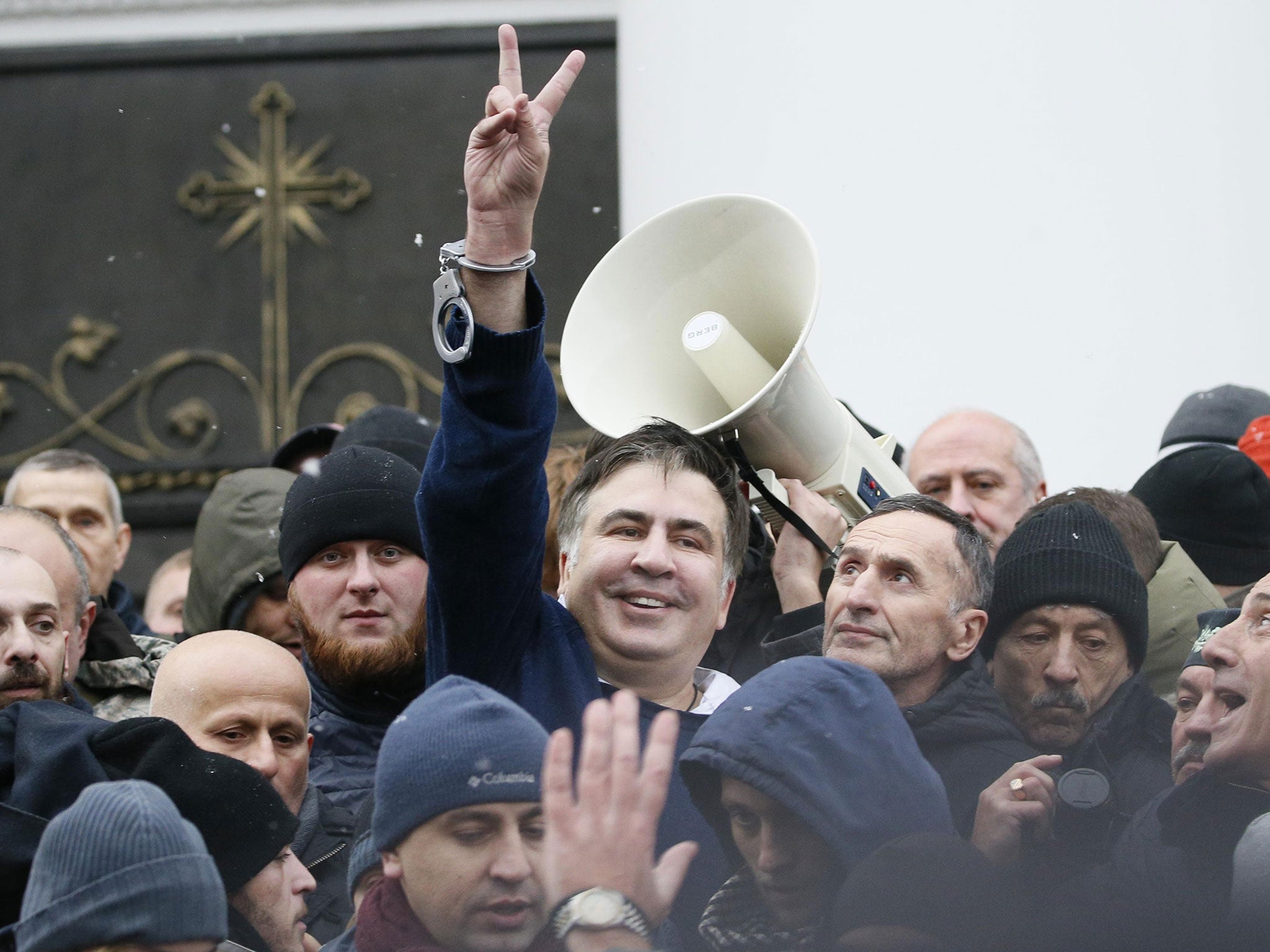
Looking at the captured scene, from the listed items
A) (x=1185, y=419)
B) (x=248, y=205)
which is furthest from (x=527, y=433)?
(x=248, y=205)

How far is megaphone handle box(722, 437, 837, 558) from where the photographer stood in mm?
2975

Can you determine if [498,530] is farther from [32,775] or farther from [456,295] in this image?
[32,775]

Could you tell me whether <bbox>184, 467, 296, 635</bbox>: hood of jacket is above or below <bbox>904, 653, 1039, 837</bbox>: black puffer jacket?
above

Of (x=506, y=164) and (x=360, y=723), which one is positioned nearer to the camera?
(x=506, y=164)

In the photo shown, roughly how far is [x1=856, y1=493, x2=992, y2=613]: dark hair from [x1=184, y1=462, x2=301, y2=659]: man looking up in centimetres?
120

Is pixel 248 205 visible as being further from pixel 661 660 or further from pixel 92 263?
pixel 661 660

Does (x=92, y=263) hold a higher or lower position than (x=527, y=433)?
higher

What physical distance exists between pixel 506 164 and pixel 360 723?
3.33ft

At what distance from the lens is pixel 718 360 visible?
3018mm

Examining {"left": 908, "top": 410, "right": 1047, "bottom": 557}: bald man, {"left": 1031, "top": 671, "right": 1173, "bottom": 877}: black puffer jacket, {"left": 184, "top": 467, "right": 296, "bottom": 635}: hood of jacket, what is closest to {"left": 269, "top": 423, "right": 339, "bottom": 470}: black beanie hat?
{"left": 184, "top": 467, "right": 296, "bottom": 635}: hood of jacket

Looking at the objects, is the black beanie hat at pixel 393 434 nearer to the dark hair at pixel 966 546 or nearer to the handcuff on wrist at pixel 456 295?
the dark hair at pixel 966 546

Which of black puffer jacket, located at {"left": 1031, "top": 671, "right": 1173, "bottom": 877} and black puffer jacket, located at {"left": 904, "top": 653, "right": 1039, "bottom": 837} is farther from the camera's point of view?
black puffer jacket, located at {"left": 904, "top": 653, "right": 1039, "bottom": 837}

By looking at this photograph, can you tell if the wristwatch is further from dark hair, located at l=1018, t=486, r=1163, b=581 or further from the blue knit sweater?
dark hair, located at l=1018, t=486, r=1163, b=581

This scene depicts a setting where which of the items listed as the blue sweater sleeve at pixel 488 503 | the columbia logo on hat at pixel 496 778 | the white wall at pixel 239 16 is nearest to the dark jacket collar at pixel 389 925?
the columbia logo on hat at pixel 496 778
